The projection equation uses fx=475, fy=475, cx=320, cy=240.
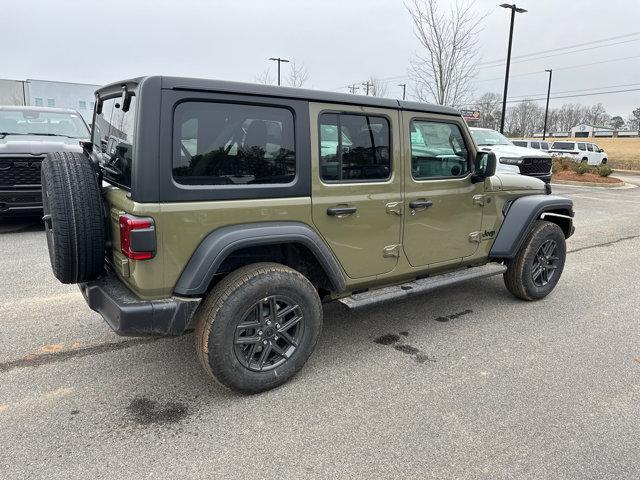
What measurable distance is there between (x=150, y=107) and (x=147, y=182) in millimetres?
399

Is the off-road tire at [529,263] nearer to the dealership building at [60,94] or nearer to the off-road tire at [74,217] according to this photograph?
the off-road tire at [74,217]

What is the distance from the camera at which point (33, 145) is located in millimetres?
6988

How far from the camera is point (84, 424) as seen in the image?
2654 mm

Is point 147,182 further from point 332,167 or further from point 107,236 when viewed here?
point 332,167

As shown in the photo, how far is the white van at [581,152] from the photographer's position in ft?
103

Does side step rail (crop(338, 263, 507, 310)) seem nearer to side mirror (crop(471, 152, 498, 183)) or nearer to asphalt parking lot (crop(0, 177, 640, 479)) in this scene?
asphalt parking lot (crop(0, 177, 640, 479))

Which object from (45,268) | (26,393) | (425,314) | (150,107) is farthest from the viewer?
(45,268)

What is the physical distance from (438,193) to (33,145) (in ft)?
20.2

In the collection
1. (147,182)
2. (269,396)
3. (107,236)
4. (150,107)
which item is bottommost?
(269,396)

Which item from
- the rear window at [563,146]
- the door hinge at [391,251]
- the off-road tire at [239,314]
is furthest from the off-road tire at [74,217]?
the rear window at [563,146]

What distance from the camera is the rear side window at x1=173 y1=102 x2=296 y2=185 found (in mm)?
2648

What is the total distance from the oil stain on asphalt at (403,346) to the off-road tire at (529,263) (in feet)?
4.55

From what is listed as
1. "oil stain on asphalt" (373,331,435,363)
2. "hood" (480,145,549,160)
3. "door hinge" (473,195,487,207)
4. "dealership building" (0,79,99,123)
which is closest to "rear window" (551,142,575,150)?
"hood" (480,145,549,160)

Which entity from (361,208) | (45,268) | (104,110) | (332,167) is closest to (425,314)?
(361,208)
